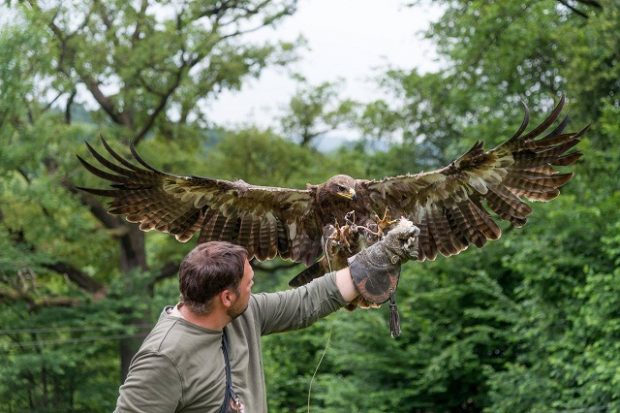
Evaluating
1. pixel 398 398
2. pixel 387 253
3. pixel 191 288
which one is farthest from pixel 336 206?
pixel 398 398

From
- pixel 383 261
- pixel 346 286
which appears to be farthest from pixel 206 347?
pixel 383 261

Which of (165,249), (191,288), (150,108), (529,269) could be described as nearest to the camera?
(191,288)

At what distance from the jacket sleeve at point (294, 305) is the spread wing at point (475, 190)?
2061 millimetres

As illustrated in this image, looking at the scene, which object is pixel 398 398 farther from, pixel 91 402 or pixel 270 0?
pixel 270 0

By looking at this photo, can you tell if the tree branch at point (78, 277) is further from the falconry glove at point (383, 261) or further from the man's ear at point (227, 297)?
the man's ear at point (227, 297)

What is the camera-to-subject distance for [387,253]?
4.28m

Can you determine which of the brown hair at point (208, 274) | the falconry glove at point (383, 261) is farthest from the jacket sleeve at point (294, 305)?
the brown hair at point (208, 274)

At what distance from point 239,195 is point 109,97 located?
1629cm

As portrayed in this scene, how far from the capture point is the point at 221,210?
660 cm

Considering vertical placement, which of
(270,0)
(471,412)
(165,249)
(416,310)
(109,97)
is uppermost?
(270,0)

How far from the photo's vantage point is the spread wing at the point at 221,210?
629cm

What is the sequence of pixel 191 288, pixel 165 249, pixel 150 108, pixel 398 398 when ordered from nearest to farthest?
pixel 191 288 → pixel 398 398 → pixel 150 108 → pixel 165 249

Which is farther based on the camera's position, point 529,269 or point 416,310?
point 416,310

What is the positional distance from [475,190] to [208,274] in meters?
3.11
